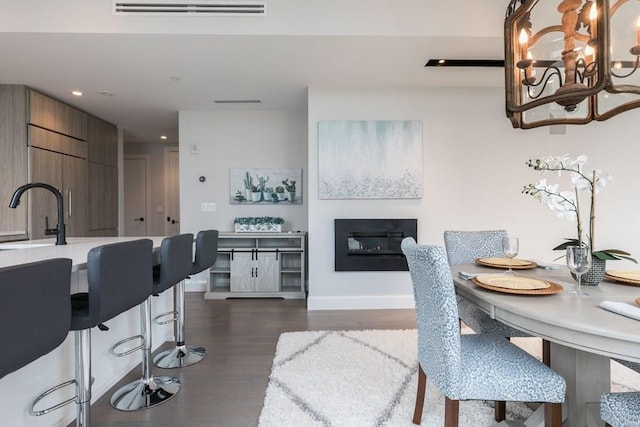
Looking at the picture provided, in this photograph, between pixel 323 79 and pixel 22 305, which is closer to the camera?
pixel 22 305

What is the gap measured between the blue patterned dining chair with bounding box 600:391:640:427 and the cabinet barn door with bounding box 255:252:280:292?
3.33 metres

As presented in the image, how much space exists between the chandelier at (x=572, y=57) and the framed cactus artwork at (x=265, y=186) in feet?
10.2

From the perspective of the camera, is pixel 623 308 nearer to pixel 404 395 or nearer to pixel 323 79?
pixel 404 395

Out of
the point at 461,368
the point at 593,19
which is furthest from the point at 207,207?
the point at 593,19

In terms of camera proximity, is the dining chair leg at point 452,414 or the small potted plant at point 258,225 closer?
the dining chair leg at point 452,414

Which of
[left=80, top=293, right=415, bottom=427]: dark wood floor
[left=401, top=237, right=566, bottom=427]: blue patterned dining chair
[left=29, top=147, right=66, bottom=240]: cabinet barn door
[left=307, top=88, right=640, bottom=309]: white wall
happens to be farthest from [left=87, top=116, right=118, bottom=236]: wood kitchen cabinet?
[left=401, top=237, right=566, bottom=427]: blue patterned dining chair

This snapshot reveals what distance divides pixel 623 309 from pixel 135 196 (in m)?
7.36

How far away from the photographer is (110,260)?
4.53ft

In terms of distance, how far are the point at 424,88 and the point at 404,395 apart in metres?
3.11

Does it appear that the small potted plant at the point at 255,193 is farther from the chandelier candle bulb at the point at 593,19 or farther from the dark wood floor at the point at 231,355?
the chandelier candle bulb at the point at 593,19

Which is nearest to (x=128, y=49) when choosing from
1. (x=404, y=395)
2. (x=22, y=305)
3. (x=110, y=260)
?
(x=110, y=260)

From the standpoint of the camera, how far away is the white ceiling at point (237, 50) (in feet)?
8.12

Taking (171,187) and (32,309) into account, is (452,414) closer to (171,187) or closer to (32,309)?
(32,309)

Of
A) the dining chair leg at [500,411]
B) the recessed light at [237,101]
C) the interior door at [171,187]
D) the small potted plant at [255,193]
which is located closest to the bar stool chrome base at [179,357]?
the dining chair leg at [500,411]
